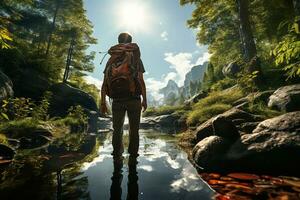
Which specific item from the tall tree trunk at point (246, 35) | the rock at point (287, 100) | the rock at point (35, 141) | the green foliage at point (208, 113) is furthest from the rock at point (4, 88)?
the tall tree trunk at point (246, 35)

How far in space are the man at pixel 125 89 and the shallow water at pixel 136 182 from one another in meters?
0.45

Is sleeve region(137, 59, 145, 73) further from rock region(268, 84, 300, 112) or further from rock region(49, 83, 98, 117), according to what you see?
rock region(49, 83, 98, 117)

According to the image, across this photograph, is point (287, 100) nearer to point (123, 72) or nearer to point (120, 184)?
point (123, 72)

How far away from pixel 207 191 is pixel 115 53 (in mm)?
2838

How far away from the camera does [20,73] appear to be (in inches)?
705

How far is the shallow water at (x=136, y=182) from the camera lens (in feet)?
9.04

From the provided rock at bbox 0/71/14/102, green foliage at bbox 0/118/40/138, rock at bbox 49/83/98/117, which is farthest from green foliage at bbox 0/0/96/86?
green foliage at bbox 0/118/40/138

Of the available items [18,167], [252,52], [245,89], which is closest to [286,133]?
[18,167]

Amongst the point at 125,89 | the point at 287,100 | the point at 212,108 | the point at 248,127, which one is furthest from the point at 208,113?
the point at 125,89

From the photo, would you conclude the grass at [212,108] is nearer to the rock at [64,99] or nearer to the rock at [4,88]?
the rock at [4,88]

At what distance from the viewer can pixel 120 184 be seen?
3.12m

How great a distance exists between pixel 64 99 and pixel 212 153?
18.2 metres

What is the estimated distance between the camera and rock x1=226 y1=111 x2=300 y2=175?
11.2 ft

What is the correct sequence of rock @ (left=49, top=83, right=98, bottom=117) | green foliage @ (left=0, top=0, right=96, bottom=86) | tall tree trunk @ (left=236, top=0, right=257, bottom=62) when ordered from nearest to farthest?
1. tall tree trunk @ (left=236, top=0, right=257, bottom=62)
2. rock @ (left=49, top=83, right=98, bottom=117)
3. green foliage @ (left=0, top=0, right=96, bottom=86)
